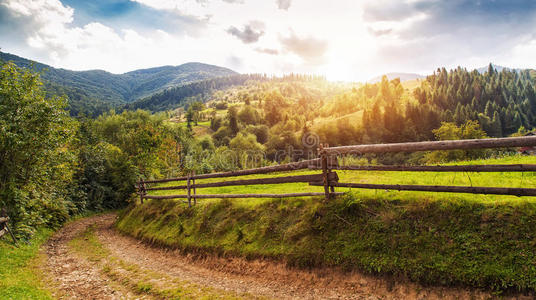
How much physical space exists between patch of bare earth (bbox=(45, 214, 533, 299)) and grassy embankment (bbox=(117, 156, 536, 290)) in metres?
0.25

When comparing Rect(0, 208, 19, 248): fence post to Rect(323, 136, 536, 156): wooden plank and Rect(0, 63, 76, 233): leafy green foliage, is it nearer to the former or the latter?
Rect(0, 63, 76, 233): leafy green foliage

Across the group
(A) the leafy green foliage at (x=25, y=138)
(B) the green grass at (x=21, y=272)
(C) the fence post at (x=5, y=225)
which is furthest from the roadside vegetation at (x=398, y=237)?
(A) the leafy green foliage at (x=25, y=138)

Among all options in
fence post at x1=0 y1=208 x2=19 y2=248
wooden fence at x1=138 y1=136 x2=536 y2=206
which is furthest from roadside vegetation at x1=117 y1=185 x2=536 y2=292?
fence post at x1=0 y1=208 x2=19 y2=248

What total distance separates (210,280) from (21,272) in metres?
6.82

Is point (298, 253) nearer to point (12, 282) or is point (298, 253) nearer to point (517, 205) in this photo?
point (517, 205)

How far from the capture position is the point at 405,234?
555 cm

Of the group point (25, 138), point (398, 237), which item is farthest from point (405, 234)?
point (25, 138)

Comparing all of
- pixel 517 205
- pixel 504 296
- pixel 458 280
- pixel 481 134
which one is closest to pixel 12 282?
pixel 458 280

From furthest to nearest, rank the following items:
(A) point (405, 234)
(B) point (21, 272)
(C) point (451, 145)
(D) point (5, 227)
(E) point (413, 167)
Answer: (D) point (5, 227) → (B) point (21, 272) → (E) point (413, 167) → (A) point (405, 234) → (C) point (451, 145)

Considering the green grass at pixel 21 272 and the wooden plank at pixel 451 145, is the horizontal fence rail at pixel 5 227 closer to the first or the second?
the green grass at pixel 21 272

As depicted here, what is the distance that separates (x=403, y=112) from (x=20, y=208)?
13315cm

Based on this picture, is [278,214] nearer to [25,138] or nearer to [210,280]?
[210,280]

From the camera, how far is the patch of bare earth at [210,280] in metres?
5.18

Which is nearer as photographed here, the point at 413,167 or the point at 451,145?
the point at 451,145
